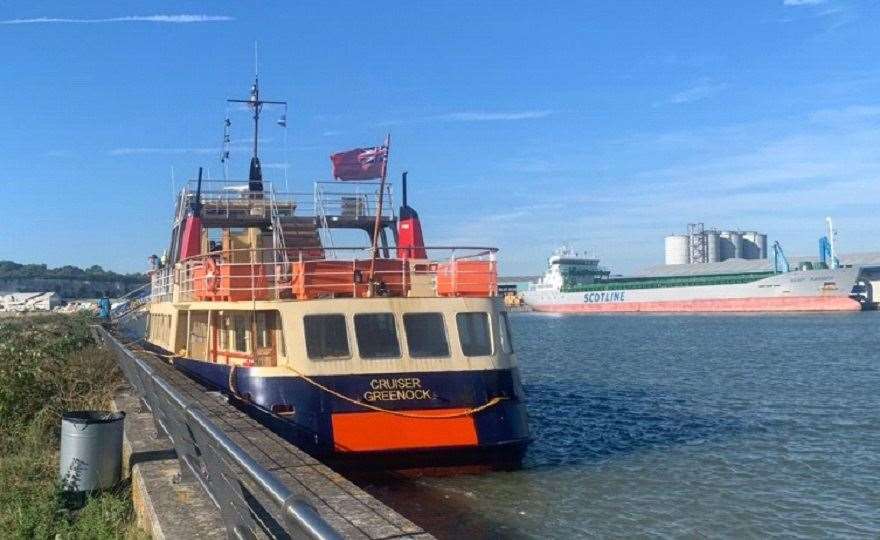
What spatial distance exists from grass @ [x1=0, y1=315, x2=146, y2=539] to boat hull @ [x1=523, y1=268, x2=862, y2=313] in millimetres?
93390

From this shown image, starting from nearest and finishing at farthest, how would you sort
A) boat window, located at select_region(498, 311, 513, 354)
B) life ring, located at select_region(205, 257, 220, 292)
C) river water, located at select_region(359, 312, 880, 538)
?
river water, located at select_region(359, 312, 880, 538) < boat window, located at select_region(498, 311, 513, 354) < life ring, located at select_region(205, 257, 220, 292)

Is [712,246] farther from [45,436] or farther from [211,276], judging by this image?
[45,436]

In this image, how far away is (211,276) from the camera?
13.9m

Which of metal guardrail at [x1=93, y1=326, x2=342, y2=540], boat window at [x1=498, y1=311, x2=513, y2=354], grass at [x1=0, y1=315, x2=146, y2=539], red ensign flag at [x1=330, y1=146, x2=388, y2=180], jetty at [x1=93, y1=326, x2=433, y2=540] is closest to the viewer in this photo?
metal guardrail at [x1=93, y1=326, x2=342, y2=540]

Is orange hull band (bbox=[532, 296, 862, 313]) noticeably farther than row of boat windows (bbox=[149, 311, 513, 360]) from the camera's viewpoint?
Yes

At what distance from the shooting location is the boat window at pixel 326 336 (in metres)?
12.3

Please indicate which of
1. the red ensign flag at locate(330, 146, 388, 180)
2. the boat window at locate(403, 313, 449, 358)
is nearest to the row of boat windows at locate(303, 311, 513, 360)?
the boat window at locate(403, 313, 449, 358)

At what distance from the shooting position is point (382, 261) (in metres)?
13.2

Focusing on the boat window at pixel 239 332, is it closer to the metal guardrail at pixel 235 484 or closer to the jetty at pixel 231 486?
the jetty at pixel 231 486

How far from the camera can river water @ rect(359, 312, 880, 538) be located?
38.6ft

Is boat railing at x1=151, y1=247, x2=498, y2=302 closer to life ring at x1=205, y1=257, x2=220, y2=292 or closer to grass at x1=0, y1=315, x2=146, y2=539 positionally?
life ring at x1=205, y1=257, x2=220, y2=292

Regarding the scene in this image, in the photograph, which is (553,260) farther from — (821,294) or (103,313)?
(103,313)

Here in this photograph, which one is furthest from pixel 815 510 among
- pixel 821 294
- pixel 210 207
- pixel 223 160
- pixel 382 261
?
pixel 821 294

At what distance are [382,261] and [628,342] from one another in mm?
42966
